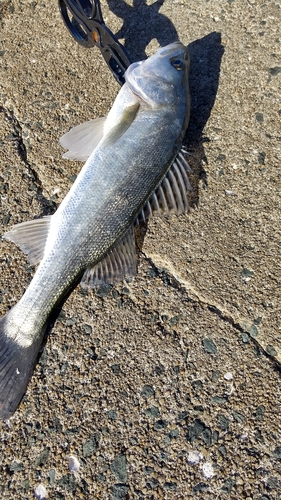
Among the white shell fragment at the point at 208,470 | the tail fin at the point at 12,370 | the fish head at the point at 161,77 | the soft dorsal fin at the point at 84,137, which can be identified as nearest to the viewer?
the white shell fragment at the point at 208,470

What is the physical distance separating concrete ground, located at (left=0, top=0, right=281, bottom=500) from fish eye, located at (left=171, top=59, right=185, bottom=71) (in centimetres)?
29

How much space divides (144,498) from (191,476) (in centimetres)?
27

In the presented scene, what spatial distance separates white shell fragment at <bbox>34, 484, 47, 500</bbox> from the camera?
7.41ft

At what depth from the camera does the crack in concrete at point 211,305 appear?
2.47 m

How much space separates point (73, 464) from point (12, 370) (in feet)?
2.00

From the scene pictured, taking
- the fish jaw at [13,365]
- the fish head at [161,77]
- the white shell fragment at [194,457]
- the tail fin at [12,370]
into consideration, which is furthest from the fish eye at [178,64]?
the white shell fragment at [194,457]

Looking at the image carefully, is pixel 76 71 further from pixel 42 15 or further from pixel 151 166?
pixel 151 166

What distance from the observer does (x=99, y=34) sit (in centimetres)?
302

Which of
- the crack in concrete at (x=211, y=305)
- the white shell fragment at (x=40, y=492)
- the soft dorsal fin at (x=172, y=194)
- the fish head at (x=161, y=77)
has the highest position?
the fish head at (x=161, y=77)

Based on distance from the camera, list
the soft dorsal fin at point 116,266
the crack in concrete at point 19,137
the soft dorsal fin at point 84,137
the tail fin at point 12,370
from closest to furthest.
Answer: the tail fin at point 12,370
the soft dorsal fin at point 116,266
the soft dorsal fin at point 84,137
the crack in concrete at point 19,137

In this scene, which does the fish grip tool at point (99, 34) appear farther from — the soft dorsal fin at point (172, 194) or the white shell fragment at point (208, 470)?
the white shell fragment at point (208, 470)

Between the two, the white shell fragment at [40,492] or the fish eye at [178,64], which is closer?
the white shell fragment at [40,492]

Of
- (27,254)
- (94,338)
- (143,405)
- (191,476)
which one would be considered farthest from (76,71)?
(191,476)

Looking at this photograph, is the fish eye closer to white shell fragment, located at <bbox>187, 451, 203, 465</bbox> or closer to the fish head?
the fish head
